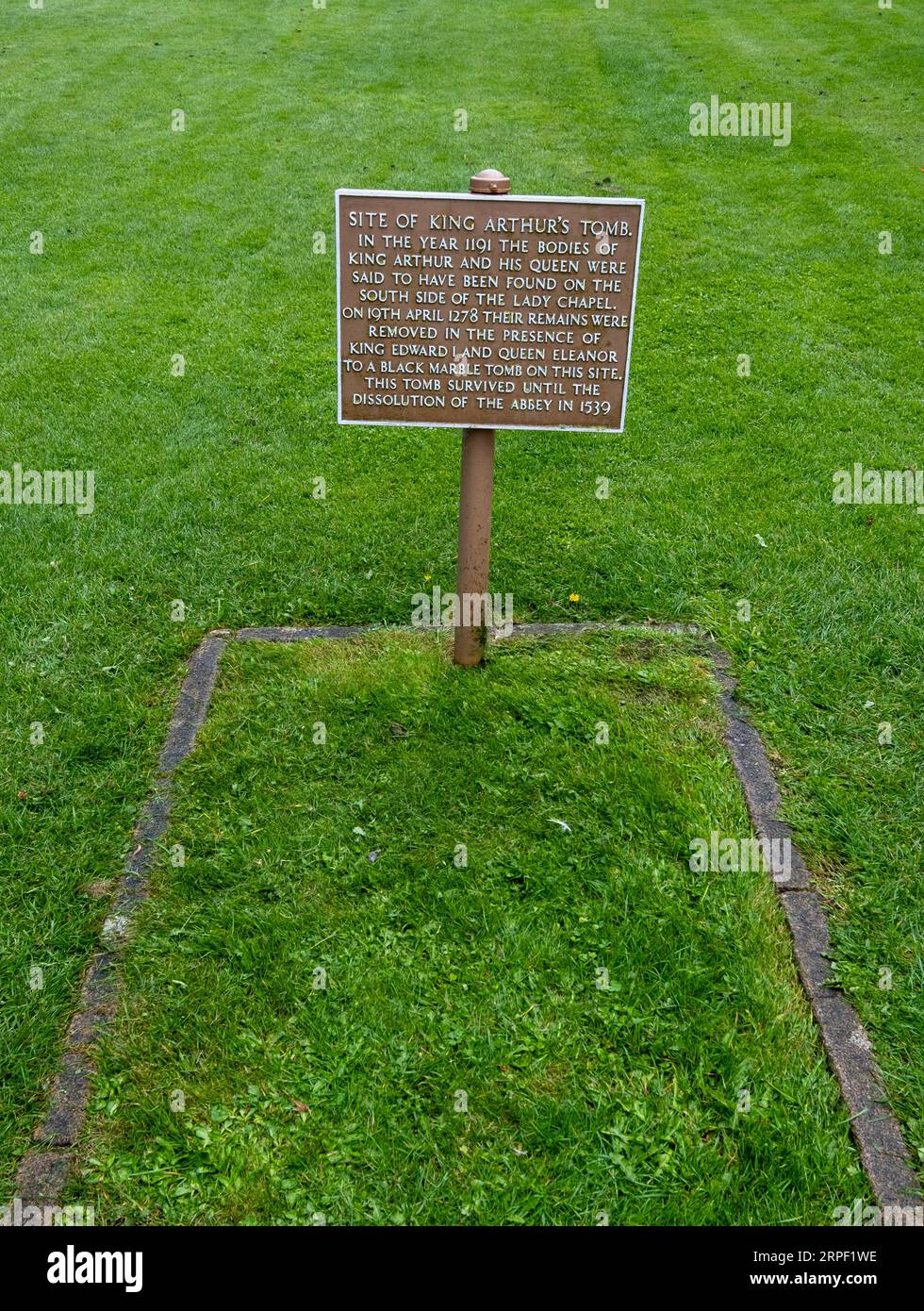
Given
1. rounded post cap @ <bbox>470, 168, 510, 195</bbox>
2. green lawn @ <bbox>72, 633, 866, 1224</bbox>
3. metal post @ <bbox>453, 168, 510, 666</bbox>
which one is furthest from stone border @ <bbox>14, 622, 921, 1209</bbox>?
rounded post cap @ <bbox>470, 168, 510, 195</bbox>

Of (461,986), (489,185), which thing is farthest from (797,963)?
(489,185)

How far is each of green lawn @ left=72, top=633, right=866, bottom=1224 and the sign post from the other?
1.27m

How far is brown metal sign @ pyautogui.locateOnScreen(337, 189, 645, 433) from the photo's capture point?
14.6 ft

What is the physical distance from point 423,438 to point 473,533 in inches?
109

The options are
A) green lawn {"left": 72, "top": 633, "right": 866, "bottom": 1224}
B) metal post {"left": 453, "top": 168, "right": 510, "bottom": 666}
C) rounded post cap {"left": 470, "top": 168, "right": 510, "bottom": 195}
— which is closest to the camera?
green lawn {"left": 72, "top": 633, "right": 866, "bottom": 1224}

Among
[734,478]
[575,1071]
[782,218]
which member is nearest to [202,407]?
[734,478]

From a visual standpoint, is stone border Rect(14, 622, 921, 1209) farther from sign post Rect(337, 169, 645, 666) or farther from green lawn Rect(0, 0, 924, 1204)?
sign post Rect(337, 169, 645, 666)

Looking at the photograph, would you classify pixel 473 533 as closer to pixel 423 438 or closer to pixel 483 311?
pixel 483 311

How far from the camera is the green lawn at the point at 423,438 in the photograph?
14.7ft

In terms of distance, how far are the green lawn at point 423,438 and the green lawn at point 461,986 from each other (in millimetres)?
356

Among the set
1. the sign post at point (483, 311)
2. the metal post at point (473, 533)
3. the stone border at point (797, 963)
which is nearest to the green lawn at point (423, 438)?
the stone border at point (797, 963)

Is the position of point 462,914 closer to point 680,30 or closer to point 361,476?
point 361,476

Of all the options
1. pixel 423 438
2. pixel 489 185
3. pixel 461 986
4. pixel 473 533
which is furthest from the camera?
pixel 423 438

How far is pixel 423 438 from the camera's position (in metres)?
7.50
